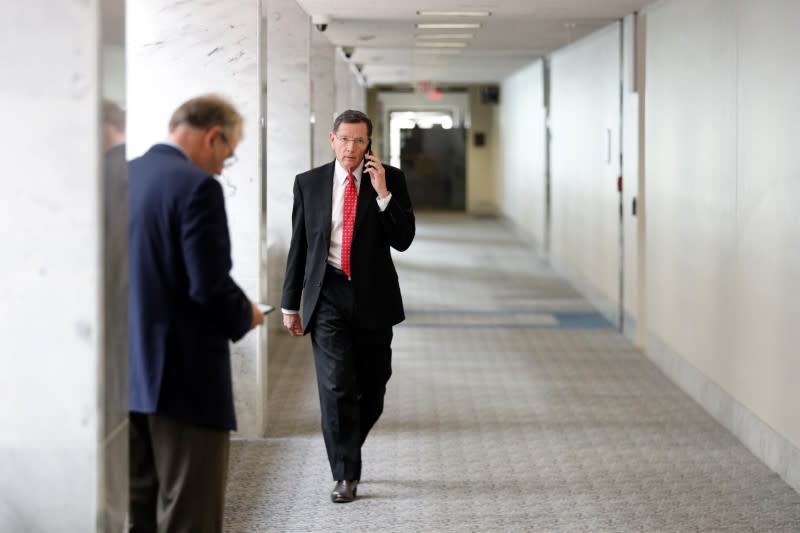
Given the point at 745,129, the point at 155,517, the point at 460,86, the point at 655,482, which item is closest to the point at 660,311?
the point at 745,129

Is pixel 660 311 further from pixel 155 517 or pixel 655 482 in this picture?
pixel 155 517

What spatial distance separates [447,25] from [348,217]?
5.98 m

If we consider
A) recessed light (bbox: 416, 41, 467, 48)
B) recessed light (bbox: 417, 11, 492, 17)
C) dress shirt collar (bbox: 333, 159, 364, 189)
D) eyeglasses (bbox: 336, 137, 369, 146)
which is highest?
recessed light (bbox: 416, 41, 467, 48)

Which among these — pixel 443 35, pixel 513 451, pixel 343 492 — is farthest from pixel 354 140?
pixel 443 35

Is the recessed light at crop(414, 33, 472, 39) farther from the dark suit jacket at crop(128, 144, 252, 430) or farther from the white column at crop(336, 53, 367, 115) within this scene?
the dark suit jacket at crop(128, 144, 252, 430)

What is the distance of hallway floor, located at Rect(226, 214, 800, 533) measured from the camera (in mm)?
5277

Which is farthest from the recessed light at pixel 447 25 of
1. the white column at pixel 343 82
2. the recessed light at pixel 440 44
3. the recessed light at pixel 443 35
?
the white column at pixel 343 82

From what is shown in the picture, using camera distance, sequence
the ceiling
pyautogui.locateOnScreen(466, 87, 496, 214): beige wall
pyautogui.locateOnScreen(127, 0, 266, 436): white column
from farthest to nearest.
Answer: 1. pyautogui.locateOnScreen(466, 87, 496, 214): beige wall
2. the ceiling
3. pyautogui.locateOnScreen(127, 0, 266, 436): white column

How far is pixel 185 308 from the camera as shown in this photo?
3.28m

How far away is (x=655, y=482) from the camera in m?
5.82

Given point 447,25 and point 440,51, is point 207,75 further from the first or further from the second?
point 440,51

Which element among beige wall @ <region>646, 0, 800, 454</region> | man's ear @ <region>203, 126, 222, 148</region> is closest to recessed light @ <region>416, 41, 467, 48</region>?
beige wall @ <region>646, 0, 800, 454</region>

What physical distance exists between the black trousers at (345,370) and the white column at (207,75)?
1268 millimetres

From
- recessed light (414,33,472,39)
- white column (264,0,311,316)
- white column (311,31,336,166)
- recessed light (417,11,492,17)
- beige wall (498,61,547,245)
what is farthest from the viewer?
beige wall (498,61,547,245)
